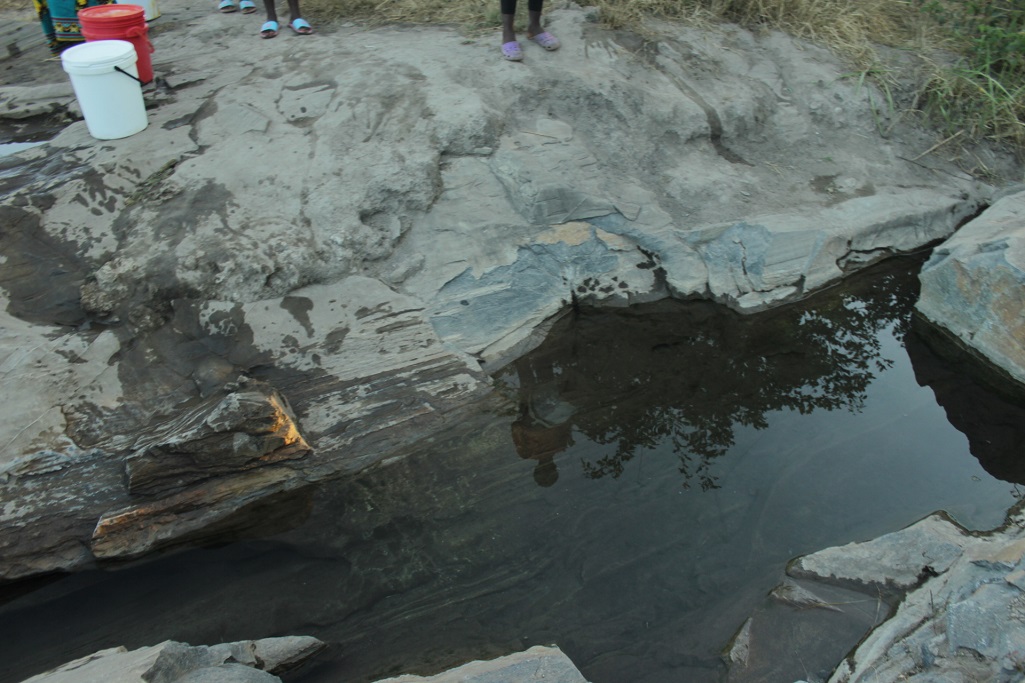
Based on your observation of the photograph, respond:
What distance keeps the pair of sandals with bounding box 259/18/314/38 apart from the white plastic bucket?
109cm

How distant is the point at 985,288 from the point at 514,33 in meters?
2.94

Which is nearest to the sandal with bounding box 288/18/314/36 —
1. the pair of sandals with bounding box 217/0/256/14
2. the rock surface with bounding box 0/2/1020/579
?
the rock surface with bounding box 0/2/1020/579

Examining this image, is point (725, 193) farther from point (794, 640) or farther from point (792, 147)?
point (794, 640)

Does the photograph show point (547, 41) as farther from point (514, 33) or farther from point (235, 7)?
point (235, 7)

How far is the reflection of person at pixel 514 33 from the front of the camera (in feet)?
15.0

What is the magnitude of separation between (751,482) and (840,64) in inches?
132

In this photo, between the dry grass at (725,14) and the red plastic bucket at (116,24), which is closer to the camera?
the red plastic bucket at (116,24)

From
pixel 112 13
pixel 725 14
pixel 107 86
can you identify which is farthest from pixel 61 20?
pixel 725 14

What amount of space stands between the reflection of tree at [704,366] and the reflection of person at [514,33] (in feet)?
5.48

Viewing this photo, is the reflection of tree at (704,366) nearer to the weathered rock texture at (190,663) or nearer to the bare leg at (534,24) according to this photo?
the weathered rock texture at (190,663)

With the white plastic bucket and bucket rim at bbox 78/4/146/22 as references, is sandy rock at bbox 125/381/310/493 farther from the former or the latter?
bucket rim at bbox 78/4/146/22

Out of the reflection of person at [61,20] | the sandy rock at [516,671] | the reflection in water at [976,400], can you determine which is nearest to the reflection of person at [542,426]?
the sandy rock at [516,671]

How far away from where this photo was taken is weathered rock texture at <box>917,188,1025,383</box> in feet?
12.4

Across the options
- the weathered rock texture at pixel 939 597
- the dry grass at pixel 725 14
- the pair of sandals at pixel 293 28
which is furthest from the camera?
the dry grass at pixel 725 14
